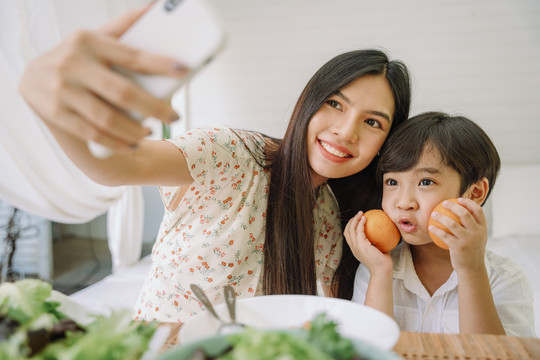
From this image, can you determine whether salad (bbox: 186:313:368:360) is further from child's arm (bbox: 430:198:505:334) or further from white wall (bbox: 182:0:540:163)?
white wall (bbox: 182:0:540:163)

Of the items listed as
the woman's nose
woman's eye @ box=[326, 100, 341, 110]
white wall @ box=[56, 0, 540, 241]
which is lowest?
the woman's nose

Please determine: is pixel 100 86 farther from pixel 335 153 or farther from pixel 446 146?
pixel 446 146

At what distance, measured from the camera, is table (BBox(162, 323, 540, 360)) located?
0.62 metres

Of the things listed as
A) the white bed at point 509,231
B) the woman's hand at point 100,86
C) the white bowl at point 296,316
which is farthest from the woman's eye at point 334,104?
the white bed at point 509,231

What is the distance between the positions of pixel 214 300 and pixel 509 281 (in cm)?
90

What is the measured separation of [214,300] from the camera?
133cm

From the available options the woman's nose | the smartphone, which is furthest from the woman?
the smartphone

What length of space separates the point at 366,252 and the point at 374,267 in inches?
2.0

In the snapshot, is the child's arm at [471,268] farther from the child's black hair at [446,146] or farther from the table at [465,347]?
the table at [465,347]

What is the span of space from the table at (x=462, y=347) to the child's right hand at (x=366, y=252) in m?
0.53

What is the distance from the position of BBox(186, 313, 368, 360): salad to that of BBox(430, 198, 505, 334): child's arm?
0.72 m

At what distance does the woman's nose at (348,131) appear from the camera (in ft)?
4.11

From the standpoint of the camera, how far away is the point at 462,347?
0.65m

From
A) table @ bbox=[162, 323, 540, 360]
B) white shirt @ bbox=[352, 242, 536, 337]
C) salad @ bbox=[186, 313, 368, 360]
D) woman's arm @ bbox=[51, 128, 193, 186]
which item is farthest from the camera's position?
white shirt @ bbox=[352, 242, 536, 337]
